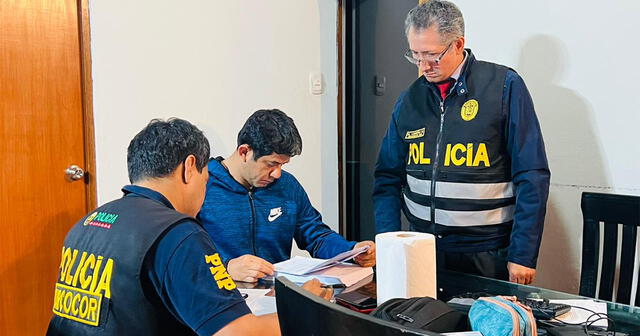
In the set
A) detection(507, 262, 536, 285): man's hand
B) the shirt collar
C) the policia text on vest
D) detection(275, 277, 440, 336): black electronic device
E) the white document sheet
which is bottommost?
detection(507, 262, 536, 285): man's hand

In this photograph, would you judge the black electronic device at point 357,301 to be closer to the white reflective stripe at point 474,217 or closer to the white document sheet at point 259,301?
the white document sheet at point 259,301

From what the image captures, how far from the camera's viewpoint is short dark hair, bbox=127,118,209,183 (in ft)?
4.66

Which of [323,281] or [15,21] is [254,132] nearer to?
[323,281]

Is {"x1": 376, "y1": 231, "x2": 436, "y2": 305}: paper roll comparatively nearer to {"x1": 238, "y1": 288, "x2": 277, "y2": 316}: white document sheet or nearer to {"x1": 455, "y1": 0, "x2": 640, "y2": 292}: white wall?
{"x1": 238, "y1": 288, "x2": 277, "y2": 316}: white document sheet

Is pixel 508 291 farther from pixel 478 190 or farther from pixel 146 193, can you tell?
pixel 146 193

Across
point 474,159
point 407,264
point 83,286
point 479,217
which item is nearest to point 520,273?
point 479,217

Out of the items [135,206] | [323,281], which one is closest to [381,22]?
[323,281]

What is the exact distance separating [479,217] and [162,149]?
3.39 feet

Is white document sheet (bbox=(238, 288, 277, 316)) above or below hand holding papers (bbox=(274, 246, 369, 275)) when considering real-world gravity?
below

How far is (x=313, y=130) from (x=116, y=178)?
115 centimetres

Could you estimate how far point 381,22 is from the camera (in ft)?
11.1

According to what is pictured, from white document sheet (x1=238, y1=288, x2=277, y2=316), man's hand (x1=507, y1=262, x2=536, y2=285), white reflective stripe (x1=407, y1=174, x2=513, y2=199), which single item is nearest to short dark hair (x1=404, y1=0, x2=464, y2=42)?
white reflective stripe (x1=407, y1=174, x2=513, y2=199)

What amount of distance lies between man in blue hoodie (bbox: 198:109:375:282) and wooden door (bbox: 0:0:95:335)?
3.04ft

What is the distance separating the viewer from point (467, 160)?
192 cm
